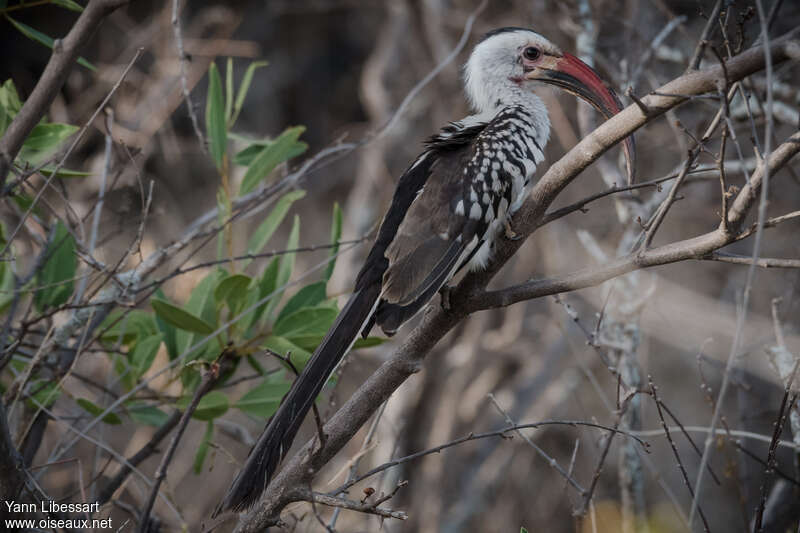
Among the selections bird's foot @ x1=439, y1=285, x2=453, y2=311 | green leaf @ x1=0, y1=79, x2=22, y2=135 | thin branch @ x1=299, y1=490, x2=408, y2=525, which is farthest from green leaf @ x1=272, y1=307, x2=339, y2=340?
green leaf @ x1=0, y1=79, x2=22, y2=135

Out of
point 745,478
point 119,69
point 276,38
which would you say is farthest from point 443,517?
point 276,38

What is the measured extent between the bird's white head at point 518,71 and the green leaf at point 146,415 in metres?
1.50

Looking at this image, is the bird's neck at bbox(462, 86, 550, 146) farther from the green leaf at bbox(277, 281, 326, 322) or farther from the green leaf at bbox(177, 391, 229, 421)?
the green leaf at bbox(177, 391, 229, 421)

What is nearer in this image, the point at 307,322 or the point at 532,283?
the point at 532,283

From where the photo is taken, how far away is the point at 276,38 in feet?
22.2

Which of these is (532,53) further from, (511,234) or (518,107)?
(511,234)

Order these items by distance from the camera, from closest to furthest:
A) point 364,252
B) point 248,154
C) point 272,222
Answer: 1. point 272,222
2. point 248,154
3. point 364,252

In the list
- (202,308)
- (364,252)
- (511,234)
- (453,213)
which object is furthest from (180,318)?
(364,252)

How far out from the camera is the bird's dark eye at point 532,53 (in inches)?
105

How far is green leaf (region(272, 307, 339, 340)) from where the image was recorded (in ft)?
7.46

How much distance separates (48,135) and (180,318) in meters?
0.66

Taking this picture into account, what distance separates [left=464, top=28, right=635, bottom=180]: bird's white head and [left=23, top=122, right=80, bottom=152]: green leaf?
136cm

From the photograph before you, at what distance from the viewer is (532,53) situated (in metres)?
2.68

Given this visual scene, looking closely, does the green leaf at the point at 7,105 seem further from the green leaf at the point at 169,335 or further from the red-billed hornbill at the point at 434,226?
the red-billed hornbill at the point at 434,226
